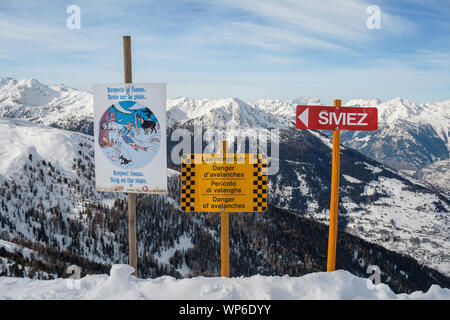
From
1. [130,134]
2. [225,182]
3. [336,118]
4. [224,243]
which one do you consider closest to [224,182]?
[225,182]

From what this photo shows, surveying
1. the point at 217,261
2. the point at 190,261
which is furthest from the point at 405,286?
the point at 190,261

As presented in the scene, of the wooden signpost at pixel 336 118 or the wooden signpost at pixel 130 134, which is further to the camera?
the wooden signpost at pixel 130 134

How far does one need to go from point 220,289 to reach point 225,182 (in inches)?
95.8

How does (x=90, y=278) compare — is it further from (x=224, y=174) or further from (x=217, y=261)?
(x=217, y=261)

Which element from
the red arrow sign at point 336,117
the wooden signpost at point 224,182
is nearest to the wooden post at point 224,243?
the wooden signpost at point 224,182

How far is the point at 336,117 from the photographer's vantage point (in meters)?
7.28

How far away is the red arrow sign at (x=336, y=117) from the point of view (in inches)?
285

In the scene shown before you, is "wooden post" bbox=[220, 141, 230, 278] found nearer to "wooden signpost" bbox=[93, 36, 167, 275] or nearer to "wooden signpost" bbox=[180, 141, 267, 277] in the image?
"wooden signpost" bbox=[180, 141, 267, 277]

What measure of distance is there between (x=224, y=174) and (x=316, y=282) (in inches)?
122

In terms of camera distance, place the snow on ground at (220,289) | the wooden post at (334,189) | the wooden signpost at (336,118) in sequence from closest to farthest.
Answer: the snow on ground at (220,289) → the wooden signpost at (336,118) → the wooden post at (334,189)

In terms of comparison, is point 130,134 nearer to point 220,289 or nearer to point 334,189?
point 220,289

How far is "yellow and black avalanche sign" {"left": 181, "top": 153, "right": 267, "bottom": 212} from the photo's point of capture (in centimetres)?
752

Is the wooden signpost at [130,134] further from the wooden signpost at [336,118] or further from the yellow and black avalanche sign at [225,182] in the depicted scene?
the wooden signpost at [336,118]

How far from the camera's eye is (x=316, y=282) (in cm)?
646
